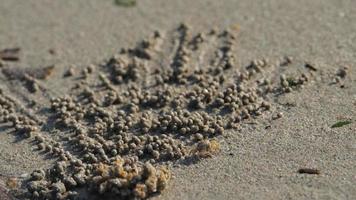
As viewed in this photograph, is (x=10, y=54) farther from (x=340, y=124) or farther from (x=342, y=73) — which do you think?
(x=340, y=124)

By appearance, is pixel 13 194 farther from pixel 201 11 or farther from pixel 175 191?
pixel 201 11

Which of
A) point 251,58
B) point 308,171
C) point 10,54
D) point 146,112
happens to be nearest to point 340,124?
point 308,171

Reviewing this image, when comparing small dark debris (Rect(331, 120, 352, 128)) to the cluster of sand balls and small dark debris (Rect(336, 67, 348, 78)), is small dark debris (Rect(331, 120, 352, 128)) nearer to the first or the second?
the cluster of sand balls

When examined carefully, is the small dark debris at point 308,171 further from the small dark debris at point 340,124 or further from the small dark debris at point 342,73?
the small dark debris at point 342,73

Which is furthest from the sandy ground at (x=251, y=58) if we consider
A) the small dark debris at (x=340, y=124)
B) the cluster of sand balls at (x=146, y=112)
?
the cluster of sand balls at (x=146, y=112)

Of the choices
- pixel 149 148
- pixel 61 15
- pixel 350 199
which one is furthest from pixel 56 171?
pixel 61 15
